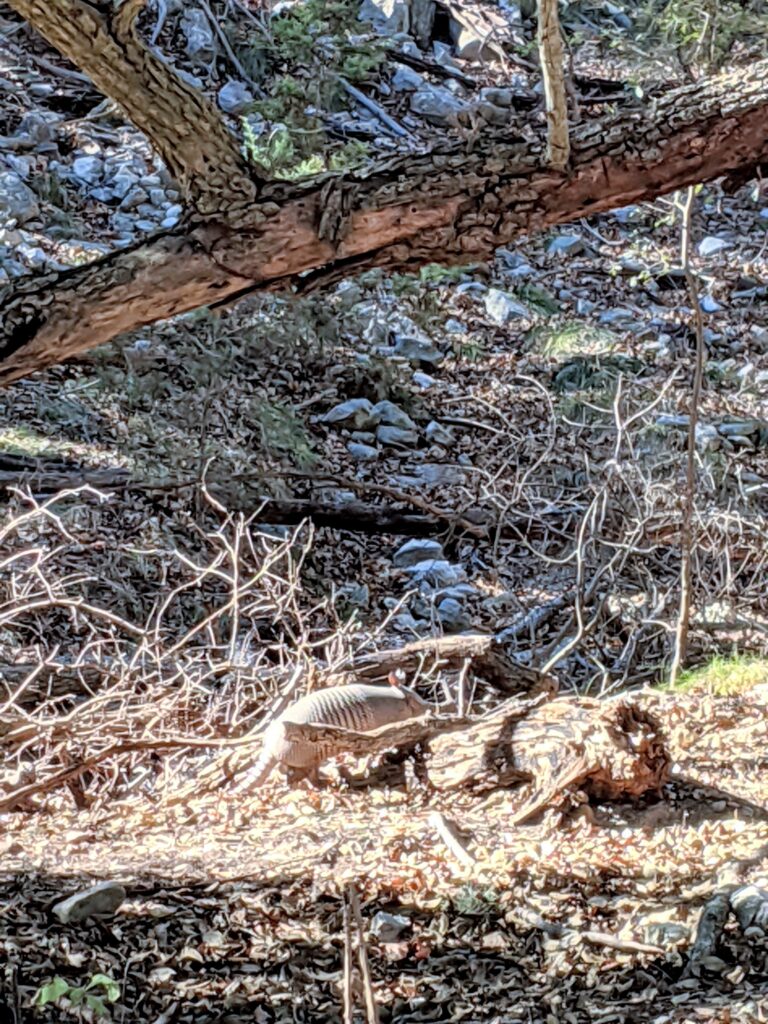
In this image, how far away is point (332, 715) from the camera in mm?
3422

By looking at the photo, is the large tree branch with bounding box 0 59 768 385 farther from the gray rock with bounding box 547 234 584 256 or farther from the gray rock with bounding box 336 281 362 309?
the gray rock with bounding box 547 234 584 256

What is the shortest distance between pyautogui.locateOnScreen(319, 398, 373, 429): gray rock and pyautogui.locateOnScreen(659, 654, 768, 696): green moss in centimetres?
371

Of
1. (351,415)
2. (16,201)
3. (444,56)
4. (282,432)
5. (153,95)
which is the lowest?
(351,415)

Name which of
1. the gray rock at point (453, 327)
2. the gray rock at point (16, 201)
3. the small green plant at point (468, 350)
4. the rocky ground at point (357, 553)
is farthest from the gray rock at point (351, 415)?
the gray rock at point (16, 201)

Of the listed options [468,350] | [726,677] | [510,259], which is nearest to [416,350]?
[468,350]

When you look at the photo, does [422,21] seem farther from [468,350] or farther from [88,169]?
[468,350]

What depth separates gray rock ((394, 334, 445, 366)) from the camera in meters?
8.99

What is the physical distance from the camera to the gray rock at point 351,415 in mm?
8164

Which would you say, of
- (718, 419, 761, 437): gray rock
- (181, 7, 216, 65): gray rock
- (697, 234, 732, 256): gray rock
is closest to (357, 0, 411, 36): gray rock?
(181, 7, 216, 65): gray rock

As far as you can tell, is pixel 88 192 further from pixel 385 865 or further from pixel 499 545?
pixel 385 865

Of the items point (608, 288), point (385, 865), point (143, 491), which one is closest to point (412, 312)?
point (608, 288)

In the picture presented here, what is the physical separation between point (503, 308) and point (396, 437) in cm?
217

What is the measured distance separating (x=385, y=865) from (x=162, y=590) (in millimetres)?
3363

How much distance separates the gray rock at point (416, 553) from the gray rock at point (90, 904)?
4.22m
